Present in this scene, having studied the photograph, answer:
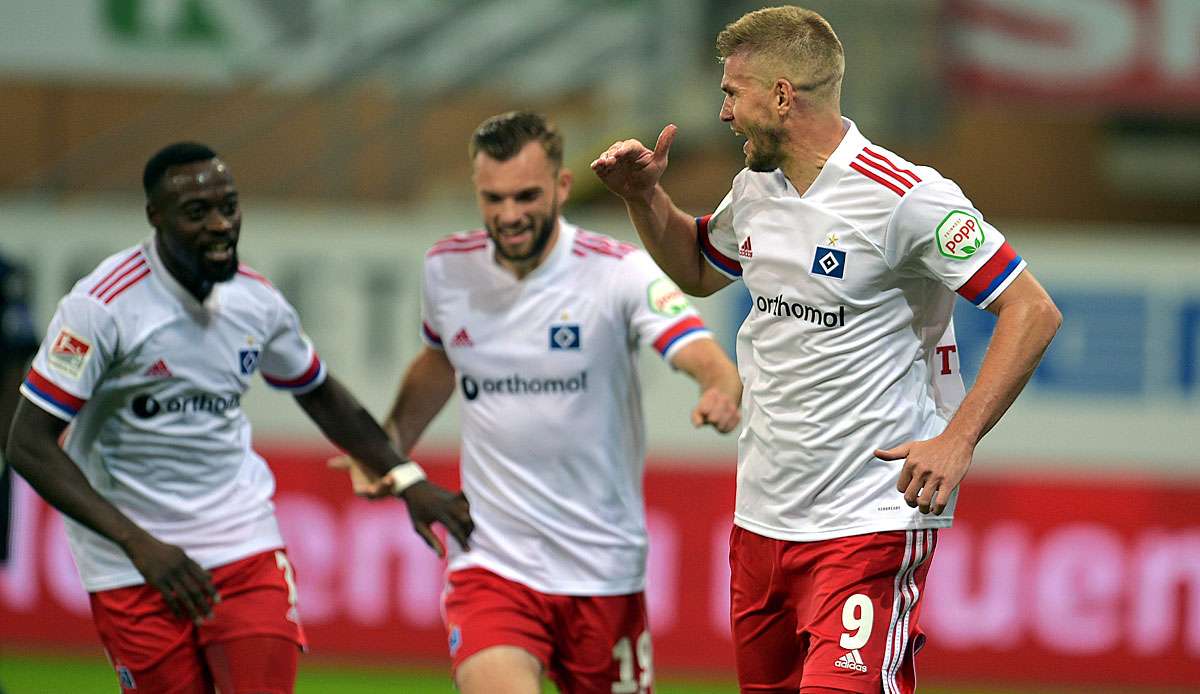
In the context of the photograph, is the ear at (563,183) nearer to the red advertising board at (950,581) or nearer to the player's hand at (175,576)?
the player's hand at (175,576)

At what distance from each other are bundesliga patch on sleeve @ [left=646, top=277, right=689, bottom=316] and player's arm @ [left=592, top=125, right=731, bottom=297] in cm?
34

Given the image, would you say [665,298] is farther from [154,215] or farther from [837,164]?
[154,215]

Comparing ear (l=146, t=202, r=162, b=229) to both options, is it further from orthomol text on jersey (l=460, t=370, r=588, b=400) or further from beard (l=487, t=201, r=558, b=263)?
orthomol text on jersey (l=460, t=370, r=588, b=400)

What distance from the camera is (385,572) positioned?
9398mm

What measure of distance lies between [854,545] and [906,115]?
7711mm

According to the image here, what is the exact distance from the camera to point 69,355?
497 centimetres

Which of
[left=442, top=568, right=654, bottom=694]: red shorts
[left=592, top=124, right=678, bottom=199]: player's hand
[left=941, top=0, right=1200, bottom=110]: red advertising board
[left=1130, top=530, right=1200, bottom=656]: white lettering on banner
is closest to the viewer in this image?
[left=592, top=124, right=678, bottom=199]: player's hand

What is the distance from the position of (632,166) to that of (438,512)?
1.41 metres

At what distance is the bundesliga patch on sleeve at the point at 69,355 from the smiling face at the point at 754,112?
2040mm

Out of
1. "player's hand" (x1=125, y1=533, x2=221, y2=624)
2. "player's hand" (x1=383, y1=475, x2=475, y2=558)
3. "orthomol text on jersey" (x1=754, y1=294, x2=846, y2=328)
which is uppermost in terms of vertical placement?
"orthomol text on jersey" (x1=754, y1=294, x2=846, y2=328)

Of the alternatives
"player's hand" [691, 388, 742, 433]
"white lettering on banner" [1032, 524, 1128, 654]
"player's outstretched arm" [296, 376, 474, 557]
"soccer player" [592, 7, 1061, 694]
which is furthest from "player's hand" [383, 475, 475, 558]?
"white lettering on banner" [1032, 524, 1128, 654]

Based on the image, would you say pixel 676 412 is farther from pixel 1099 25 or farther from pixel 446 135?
pixel 1099 25

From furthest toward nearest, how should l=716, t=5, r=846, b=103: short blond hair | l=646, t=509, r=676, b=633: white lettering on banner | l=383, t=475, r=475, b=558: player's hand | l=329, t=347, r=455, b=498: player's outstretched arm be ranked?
l=646, t=509, r=676, b=633: white lettering on banner → l=329, t=347, r=455, b=498: player's outstretched arm → l=383, t=475, r=475, b=558: player's hand → l=716, t=5, r=846, b=103: short blond hair

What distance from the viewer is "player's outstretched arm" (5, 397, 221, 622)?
4863mm
